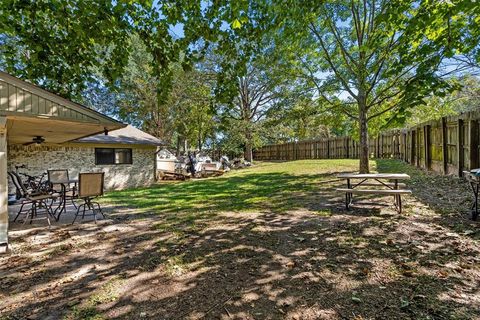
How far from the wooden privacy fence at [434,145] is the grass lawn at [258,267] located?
2.44 metres

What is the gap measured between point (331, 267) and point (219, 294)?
1.36 m

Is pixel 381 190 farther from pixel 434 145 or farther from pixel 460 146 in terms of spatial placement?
pixel 434 145

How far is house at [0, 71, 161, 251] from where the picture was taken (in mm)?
4098

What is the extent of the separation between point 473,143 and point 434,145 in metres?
3.27

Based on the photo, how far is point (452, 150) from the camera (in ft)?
26.8

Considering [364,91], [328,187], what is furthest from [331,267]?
[364,91]

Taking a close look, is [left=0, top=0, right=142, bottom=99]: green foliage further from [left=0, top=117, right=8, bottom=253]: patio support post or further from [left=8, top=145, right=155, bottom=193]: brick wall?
[left=8, top=145, right=155, bottom=193]: brick wall

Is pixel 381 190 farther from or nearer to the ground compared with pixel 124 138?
nearer to the ground

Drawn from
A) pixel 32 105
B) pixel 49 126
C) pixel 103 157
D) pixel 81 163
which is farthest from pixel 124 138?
pixel 32 105

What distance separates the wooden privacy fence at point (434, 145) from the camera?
690 centimetres

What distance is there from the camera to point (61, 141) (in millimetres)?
10016

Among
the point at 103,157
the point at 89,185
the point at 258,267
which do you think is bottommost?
the point at 258,267

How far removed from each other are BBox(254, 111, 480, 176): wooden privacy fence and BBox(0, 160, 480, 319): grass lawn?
2.44m

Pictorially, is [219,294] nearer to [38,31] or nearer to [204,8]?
[204,8]
